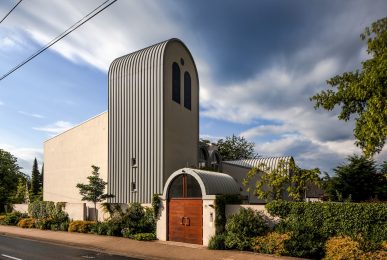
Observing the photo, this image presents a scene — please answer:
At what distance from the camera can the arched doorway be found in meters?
19.0

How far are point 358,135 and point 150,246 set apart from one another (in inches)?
449

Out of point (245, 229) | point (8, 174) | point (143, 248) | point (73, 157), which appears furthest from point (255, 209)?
point (8, 174)

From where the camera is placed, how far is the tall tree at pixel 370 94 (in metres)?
13.9

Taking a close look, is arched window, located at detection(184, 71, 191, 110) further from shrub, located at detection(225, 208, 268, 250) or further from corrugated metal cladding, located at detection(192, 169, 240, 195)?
shrub, located at detection(225, 208, 268, 250)

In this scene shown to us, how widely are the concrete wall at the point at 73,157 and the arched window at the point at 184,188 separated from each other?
1073 cm

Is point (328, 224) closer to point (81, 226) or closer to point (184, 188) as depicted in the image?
point (184, 188)

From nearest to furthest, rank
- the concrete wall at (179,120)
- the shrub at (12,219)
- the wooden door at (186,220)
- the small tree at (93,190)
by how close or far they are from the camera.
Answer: the wooden door at (186,220) < the small tree at (93,190) < the concrete wall at (179,120) < the shrub at (12,219)

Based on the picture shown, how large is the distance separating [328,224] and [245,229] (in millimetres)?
3651

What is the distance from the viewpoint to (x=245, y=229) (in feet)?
54.1

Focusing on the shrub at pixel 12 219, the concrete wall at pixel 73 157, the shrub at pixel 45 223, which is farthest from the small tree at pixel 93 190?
the shrub at pixel 12 219

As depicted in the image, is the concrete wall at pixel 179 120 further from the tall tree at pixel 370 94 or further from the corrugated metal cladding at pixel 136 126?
the tall tree at pixel 370 94

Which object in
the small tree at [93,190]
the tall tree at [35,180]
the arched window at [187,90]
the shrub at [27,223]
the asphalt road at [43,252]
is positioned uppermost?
the arched window at [187,90]

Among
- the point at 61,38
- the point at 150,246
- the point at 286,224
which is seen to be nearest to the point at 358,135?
the point at 286,224

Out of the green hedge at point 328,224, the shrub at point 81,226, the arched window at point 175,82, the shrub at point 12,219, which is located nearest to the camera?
the green hedge at point 328,224
